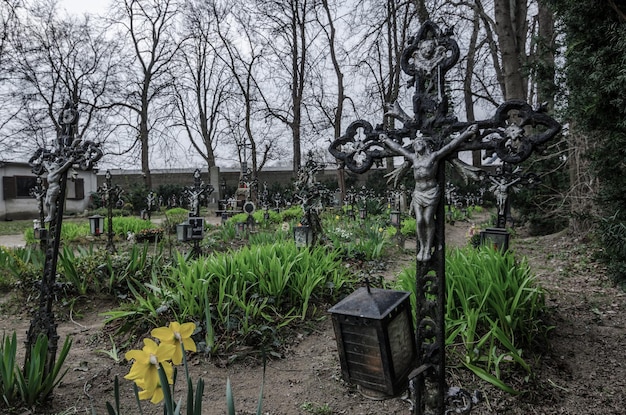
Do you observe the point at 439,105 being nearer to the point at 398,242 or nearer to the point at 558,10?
the point at 558,10

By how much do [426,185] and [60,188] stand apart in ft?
9.73

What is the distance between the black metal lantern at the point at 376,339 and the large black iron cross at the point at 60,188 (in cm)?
224

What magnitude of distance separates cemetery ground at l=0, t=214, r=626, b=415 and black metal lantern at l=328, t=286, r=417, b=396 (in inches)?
36.4

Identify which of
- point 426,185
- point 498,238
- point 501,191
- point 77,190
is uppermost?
point 77,190

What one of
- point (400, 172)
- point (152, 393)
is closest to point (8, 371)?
point (152, 393)

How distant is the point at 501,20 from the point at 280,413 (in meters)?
8.66

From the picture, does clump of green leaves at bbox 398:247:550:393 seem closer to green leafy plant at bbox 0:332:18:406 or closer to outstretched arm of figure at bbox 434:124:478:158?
outstretched arm of figure at bbox 434:124:478:158

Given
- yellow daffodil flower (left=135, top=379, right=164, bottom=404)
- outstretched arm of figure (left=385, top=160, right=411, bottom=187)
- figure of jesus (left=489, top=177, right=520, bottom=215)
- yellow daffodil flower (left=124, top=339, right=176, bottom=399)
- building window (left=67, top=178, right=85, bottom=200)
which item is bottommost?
yellow daffodil flower (left=135, top=379, right=164, bottom=404)

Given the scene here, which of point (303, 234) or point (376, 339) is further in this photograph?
point (303, 234)

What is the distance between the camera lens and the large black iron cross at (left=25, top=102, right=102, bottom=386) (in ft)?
9.59

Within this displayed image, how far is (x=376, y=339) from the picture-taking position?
176 cm

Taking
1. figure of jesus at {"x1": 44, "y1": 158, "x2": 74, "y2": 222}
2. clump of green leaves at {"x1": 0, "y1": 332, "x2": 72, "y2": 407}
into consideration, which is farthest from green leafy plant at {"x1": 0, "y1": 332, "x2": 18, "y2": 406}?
figure of jesus at {"x1": 44, "y1": 158, "x2": 74, "y2": 222}

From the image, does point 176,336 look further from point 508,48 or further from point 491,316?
point 508,48

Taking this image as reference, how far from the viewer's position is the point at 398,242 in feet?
30.8
